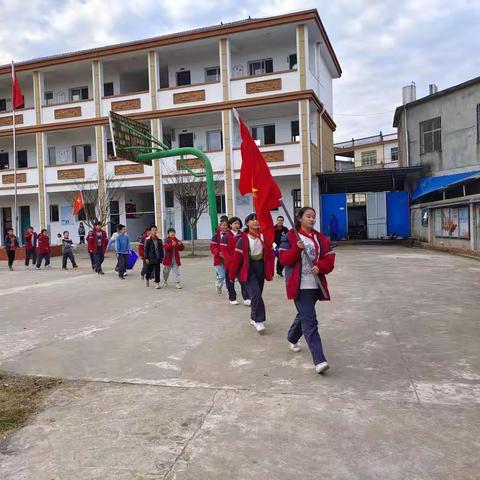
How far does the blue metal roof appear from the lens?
2070 centimetres

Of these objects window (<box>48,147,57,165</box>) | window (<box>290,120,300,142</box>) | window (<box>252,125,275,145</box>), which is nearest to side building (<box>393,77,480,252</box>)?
window (<box>290,120,300,142</box>)

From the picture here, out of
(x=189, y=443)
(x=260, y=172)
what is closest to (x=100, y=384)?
(x=189, y=443)

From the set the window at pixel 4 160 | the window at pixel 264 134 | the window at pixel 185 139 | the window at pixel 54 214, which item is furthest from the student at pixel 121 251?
the window at pixel 4 160

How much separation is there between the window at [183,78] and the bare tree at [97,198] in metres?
6.31

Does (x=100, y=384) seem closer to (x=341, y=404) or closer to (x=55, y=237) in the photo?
(x=341, y=404)

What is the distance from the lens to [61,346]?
6078mm

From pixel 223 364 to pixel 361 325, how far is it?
2463 millimetres

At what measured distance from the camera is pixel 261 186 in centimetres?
585

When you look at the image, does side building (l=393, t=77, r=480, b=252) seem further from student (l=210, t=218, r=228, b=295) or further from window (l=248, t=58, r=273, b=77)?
student (l=210, t=218, r=228, b=295)

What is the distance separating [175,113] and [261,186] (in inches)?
791

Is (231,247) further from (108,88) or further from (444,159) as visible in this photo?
(108,88)

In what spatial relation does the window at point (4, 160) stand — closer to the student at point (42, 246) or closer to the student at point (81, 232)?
the student at point (81, 232)

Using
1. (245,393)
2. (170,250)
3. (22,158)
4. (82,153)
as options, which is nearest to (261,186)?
(245,393)

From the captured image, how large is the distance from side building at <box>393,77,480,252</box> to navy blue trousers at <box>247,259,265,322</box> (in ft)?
41.6
